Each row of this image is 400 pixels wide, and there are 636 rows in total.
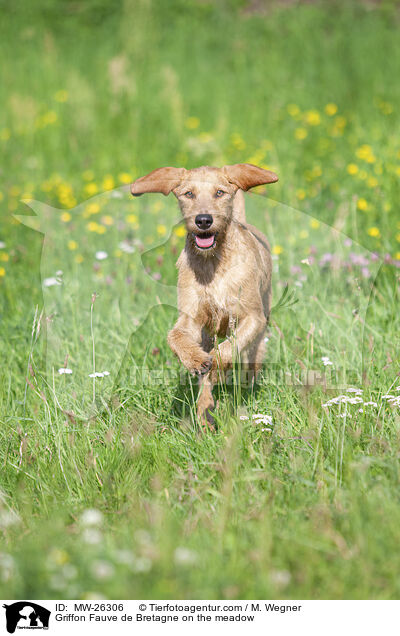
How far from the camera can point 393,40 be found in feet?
32.6

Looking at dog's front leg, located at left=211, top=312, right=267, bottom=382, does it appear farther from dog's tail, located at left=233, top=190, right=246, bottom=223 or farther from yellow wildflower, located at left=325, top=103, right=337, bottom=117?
yellow wildflower, located at left=325, top=103, right=337, bottom=117

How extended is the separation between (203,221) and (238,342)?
57cm

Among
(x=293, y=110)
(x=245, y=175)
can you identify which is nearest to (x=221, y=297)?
(x=245, y=175)

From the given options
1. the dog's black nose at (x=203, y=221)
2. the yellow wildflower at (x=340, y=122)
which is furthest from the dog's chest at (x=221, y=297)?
the yellow wildflower at (x=340, y=122)

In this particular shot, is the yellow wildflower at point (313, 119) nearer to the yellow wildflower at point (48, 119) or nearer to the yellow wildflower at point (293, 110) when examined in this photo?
the yellow wildflower at point (293, 110)

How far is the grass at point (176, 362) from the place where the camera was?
7.70ft

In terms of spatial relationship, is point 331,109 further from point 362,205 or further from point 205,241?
point 205,241

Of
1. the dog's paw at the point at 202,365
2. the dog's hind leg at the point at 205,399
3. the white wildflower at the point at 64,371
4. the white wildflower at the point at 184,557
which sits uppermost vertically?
the dog's paw at the point at 202,365

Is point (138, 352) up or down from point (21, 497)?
up

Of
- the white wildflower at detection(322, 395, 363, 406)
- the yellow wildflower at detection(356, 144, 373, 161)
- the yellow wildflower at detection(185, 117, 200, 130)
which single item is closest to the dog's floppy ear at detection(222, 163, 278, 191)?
the white wildflower at detection(322, 395, 363, 406)

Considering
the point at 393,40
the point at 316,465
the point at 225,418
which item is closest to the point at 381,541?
the point at 316,465

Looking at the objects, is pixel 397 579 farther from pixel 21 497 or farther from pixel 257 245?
pixel 257 245

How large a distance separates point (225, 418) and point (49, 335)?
121cm
